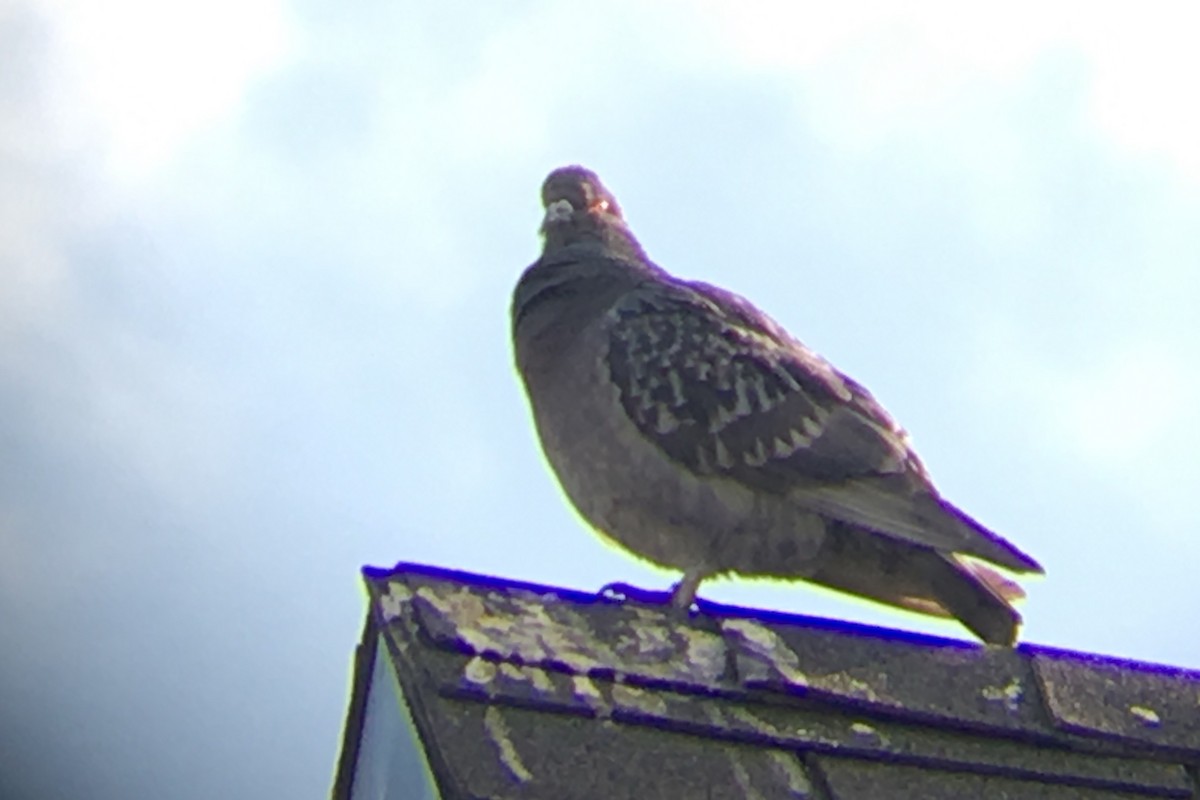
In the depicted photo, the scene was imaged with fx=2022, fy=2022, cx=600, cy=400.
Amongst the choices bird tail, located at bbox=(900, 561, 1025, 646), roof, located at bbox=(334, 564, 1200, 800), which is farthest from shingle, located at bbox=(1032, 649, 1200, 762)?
bird tail, located at bbox=(900, 561, 1025, 646)

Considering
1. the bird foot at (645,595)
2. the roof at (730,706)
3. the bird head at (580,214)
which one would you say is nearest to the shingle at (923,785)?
the roof at (730,706)

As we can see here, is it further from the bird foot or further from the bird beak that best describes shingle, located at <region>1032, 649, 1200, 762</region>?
the bird beak

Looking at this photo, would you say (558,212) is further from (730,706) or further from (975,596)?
(730,706)

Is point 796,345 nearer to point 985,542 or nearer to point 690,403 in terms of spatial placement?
point 690,403

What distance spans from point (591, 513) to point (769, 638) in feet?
7.83

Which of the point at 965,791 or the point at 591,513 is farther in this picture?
the point at 591,513

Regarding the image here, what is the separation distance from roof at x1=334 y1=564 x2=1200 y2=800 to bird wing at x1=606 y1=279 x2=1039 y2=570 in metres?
1.81

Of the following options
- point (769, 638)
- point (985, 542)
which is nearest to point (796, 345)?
point (985, 542)

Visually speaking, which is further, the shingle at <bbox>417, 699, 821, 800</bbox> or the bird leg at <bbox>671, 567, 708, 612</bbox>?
the bird leg at <bbox>671, 567, 708, 612</bbox>

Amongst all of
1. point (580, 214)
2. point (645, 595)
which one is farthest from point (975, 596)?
point (580, 214)

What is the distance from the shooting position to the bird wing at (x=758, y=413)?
497cm

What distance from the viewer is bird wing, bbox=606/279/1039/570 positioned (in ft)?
16.3

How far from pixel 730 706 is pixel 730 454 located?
242cm

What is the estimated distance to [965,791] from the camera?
2.66 meters
